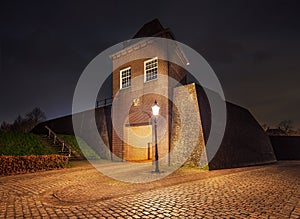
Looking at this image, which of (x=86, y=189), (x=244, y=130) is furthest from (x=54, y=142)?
(x=244, y=130)

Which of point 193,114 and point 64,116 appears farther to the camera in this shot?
point 64,116

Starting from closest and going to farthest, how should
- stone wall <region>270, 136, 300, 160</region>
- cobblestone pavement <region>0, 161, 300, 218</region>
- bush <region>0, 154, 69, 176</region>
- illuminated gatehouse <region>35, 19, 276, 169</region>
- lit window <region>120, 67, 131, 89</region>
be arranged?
cobblestone pavement <region>0, 161, 300, 218</region>, bush <region>0, 154, 69, 176</region>, illuminated gatehouse <region>35, 19, 276, 169</region>, lit window <region>120, 67, 131, 89</region>, stone wall <region>270, 136, 300, 160</region>

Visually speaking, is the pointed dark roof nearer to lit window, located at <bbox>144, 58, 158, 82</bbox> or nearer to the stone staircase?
lit window, located at <bbox>144, 58, 158, 82</bbox>

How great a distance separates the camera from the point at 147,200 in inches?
229

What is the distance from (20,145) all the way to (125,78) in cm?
914

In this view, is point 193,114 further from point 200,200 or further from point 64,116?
point 64,116

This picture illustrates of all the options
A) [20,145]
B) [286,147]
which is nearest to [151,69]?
[20,145]

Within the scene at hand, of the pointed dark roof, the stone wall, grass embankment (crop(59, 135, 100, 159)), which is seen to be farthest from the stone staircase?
the stone wall

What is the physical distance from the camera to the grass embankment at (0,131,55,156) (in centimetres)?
1253

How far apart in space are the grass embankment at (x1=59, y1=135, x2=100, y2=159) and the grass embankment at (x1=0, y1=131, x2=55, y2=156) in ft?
11.3

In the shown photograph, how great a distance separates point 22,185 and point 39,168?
3489 millimetres

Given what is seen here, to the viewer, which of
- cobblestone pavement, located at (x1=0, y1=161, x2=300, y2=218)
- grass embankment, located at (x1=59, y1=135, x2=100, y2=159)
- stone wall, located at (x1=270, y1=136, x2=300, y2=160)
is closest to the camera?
cobblestone pavement, located at (x1=0, y1=161, x2=300, y2=218)

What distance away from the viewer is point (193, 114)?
13273 mm

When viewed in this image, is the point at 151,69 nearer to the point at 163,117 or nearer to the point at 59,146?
the point at 163,117
